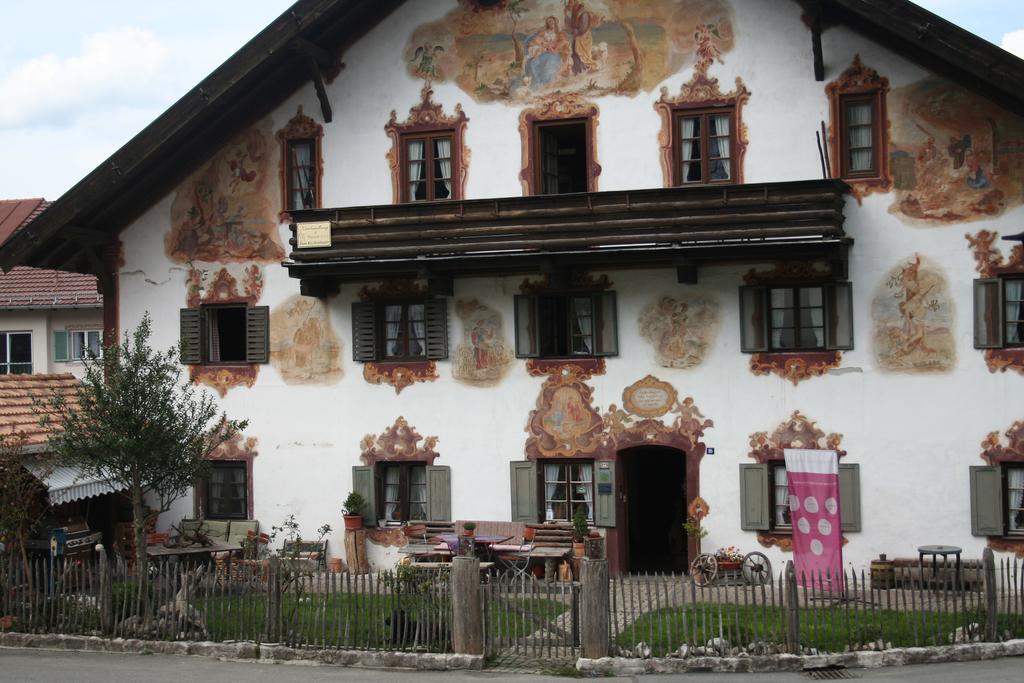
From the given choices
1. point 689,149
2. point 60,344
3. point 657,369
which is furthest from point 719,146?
point 60,344

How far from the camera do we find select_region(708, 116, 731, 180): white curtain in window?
2164 cm

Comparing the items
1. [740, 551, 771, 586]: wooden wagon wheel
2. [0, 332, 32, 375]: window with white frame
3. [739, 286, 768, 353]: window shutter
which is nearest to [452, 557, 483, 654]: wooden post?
[740, 551, 771, 586]: wooden wagon wheel

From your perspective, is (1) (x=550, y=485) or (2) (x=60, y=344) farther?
(2) (x=60, y=344)

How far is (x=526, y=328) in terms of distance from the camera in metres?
22.4

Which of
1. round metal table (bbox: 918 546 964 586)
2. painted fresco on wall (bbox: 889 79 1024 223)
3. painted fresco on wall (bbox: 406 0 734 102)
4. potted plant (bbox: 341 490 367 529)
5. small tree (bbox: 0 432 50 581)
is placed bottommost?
round metal table (bbox: 918 546 964 586)

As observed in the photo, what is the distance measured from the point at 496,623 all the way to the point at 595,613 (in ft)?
4.33

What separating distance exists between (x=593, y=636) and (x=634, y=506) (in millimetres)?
7974

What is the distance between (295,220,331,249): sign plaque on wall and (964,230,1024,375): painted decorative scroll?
10.4 metres

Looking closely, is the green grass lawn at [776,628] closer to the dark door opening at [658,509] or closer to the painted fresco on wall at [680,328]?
the painted fresco on wall at [680,328]

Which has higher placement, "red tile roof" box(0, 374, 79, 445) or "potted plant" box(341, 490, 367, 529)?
"red tile roof" box(0, 374, 79, 445)

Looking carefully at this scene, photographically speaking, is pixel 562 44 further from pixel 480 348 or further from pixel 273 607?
pixel 273 607

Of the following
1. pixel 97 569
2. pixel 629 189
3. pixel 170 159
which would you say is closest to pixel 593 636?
pixel 97 569

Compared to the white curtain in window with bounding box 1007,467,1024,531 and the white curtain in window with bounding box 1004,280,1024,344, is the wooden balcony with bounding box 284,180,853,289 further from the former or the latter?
the white curtain in window with bounding box 1007,467,1024,531

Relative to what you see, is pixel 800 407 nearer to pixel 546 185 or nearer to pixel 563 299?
pixel 563 299
